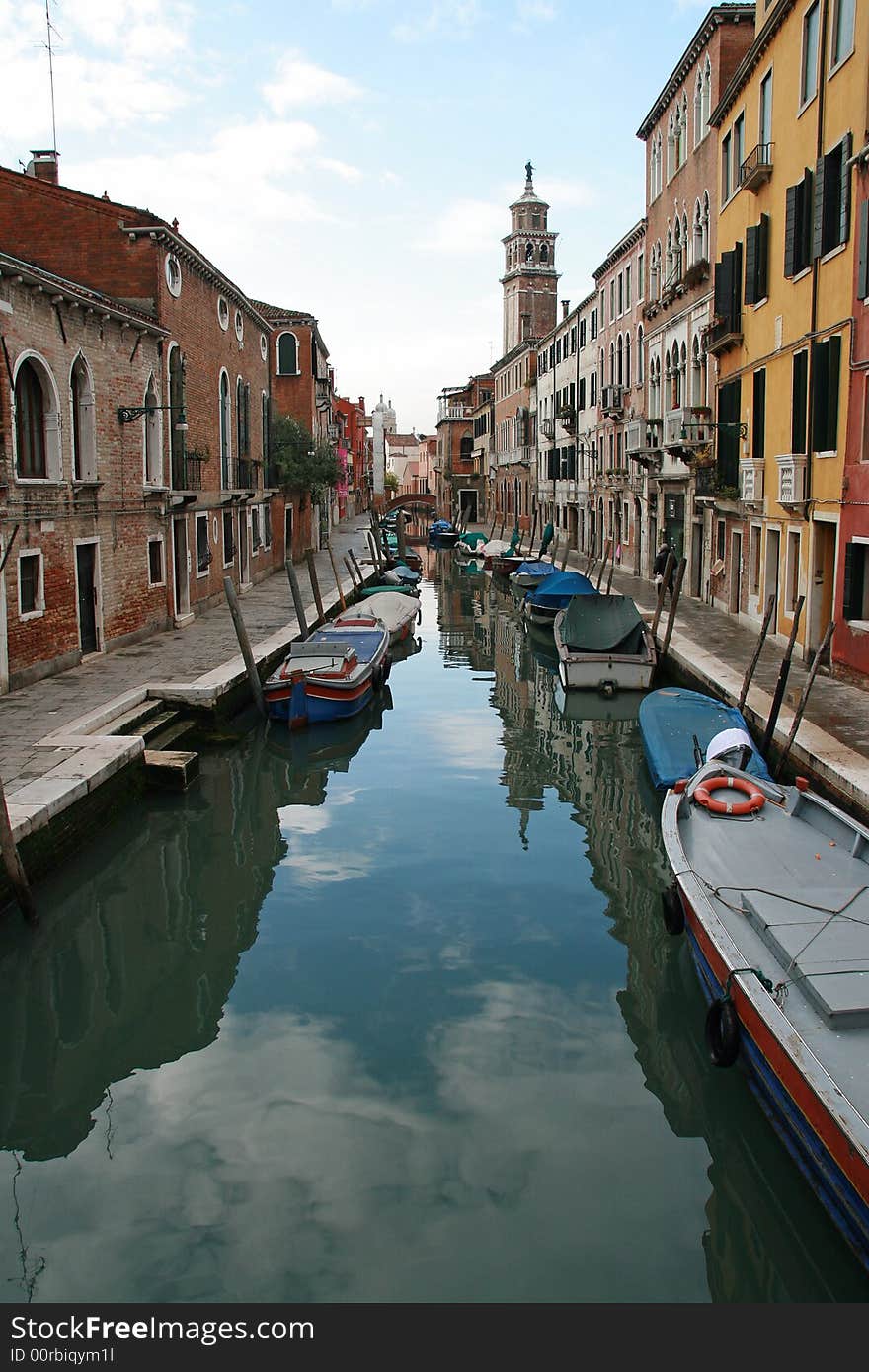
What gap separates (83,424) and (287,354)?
80.3ft

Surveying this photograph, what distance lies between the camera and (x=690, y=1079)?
625 cm

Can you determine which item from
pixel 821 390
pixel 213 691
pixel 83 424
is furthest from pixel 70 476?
pixel 821 390

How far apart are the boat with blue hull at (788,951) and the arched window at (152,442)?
11727 mm

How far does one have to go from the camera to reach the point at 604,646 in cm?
1727

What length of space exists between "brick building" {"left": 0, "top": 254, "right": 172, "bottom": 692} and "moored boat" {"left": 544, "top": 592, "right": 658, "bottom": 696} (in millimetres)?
6449

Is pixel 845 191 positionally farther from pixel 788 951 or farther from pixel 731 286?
pixel 788 951

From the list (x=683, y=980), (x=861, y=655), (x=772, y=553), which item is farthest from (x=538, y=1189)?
(x=772, y=553)

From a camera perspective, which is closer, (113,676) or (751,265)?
(113,676)

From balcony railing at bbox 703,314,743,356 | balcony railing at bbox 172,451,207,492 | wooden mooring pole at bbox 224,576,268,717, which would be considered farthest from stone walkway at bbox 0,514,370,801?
balcony railing at bbox 703,314,743,356

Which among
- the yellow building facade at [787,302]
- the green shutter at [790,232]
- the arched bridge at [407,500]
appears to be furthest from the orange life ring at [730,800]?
the arched bridge at [407,500]

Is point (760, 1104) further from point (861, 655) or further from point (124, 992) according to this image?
point (861, 655)

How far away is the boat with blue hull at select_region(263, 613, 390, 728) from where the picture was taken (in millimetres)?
14594

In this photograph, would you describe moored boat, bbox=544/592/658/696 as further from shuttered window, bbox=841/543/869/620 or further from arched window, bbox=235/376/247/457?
arched window, bbox=235/376/247/457

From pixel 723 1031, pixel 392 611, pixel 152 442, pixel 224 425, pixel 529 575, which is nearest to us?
pixel 723 1031
